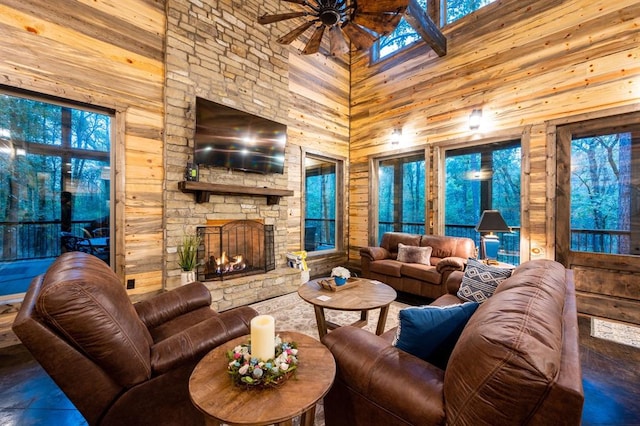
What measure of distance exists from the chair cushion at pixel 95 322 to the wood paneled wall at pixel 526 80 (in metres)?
4.59

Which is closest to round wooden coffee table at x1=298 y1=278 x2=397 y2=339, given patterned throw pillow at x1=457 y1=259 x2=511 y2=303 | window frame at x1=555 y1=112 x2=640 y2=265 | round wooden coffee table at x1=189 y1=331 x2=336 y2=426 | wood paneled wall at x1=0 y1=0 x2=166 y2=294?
patterned throw pillow at x1=457 y1=259 x2=511 y2=303

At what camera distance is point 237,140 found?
3861 mm

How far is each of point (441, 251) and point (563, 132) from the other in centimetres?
226

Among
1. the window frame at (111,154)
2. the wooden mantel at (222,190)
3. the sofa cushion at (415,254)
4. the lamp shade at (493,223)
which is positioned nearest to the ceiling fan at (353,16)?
the wooden mantel at (222,190)

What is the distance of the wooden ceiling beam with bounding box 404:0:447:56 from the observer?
12.6 ft

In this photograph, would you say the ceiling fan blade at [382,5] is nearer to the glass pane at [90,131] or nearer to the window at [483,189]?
the window at [483,189]

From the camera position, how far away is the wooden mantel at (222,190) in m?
3.38

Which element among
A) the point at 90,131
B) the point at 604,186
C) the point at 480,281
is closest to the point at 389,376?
the point at 480,281

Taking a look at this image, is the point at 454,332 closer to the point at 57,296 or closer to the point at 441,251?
the point at 57,296

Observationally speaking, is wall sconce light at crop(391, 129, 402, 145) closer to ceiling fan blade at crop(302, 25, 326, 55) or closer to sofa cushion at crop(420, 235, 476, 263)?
sofa cushion at crop(420, 235, 476, 263)

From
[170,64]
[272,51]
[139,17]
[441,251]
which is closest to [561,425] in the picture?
[441,251]

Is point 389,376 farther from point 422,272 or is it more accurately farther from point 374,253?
point 374,253

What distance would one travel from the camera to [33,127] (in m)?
2.81

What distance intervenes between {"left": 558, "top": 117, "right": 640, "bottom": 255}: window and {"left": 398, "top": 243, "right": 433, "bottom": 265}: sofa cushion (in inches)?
70.2
